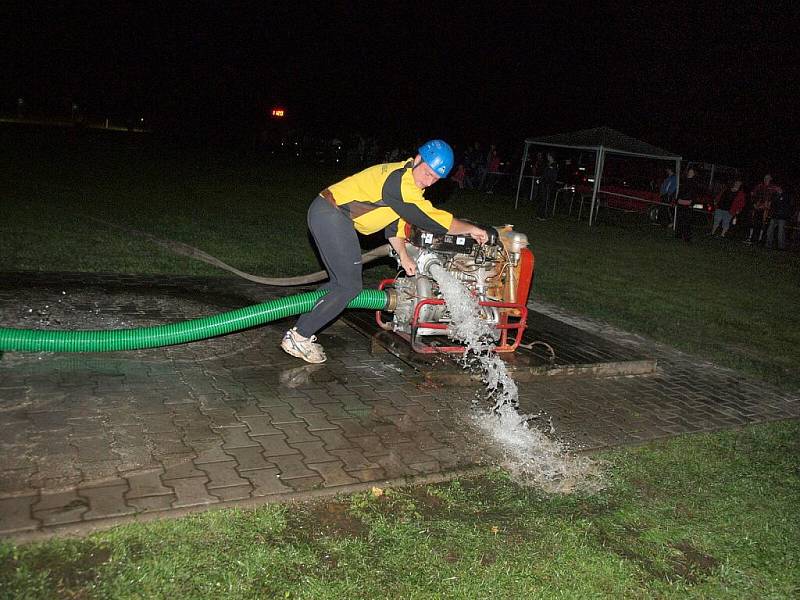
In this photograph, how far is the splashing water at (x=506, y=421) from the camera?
178 inches

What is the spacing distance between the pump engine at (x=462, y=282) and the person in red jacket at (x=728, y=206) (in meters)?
17.1

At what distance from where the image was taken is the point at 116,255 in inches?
373

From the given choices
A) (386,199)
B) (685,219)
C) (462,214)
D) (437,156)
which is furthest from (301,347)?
(685,219)

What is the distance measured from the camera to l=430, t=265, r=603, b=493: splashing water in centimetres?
453

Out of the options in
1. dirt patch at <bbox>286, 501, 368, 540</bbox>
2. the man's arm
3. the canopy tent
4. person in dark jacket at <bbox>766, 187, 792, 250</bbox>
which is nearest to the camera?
dirt patch at <bbox>286, 501, 368, 540</bbox>

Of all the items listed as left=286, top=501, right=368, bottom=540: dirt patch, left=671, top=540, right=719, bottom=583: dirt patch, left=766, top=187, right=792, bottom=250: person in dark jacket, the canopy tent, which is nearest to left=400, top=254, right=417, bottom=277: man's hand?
left=286, top=501, right=368, bottom=540: dirt patch

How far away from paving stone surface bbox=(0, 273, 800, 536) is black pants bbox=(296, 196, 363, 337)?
0.51m

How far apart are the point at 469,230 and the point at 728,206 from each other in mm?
18362

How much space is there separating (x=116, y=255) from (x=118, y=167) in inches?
620

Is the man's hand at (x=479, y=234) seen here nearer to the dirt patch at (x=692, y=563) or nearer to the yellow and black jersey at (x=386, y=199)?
the yellow and black jersey at (x=386, y=199)

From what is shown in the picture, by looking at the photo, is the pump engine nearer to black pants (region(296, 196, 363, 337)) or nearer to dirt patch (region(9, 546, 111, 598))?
black pants (region(296, 196, 363, 337))

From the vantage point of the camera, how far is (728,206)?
21.2 m

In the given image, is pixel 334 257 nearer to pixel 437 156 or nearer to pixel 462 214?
pixel 437 156

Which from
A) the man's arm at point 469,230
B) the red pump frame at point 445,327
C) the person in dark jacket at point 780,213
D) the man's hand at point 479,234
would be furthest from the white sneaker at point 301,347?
the person in dark jacket at point 780,213
